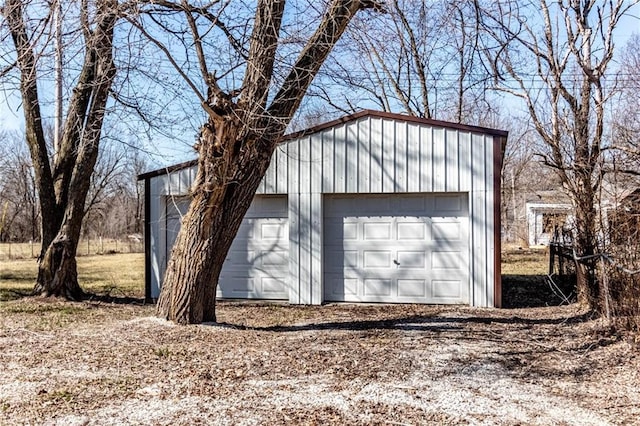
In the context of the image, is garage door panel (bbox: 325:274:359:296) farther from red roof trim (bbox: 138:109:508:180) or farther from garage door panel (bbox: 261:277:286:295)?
red roof trim (bbox: 138:109:508:180)

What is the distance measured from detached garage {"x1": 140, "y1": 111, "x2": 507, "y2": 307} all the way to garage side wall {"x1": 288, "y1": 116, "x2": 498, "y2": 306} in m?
0.02

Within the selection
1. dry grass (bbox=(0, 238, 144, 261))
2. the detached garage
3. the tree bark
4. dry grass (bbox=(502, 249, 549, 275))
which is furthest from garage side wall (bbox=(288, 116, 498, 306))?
dry grass (bbox=(0, 238, 144, 261))

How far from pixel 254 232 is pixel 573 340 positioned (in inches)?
252

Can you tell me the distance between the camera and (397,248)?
34.9 ft

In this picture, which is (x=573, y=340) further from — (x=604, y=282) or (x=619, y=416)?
(x=619, y=416)

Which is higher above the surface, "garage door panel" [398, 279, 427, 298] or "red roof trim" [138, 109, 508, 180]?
"red roof trim" [138, 109, 508, 180]

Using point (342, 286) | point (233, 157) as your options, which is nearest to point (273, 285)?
point (342, 286)

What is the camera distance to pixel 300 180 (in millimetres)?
10922

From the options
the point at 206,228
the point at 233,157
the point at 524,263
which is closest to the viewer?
the point at 233,157

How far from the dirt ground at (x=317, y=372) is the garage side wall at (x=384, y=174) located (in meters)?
2.13

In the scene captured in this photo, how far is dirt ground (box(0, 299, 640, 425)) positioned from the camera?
13.5 ft

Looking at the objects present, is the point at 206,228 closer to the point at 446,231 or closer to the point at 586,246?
the point at 446,231

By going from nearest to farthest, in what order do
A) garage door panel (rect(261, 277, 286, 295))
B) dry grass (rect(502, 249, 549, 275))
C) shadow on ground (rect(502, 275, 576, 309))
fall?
shadow on ground (rect(502, 275, 576, 309)), garage door panel (rect(261, 277, 286, 295)), dry grass (rect(502, 249, 549, 275))

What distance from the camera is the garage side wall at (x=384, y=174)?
10.1 metres
